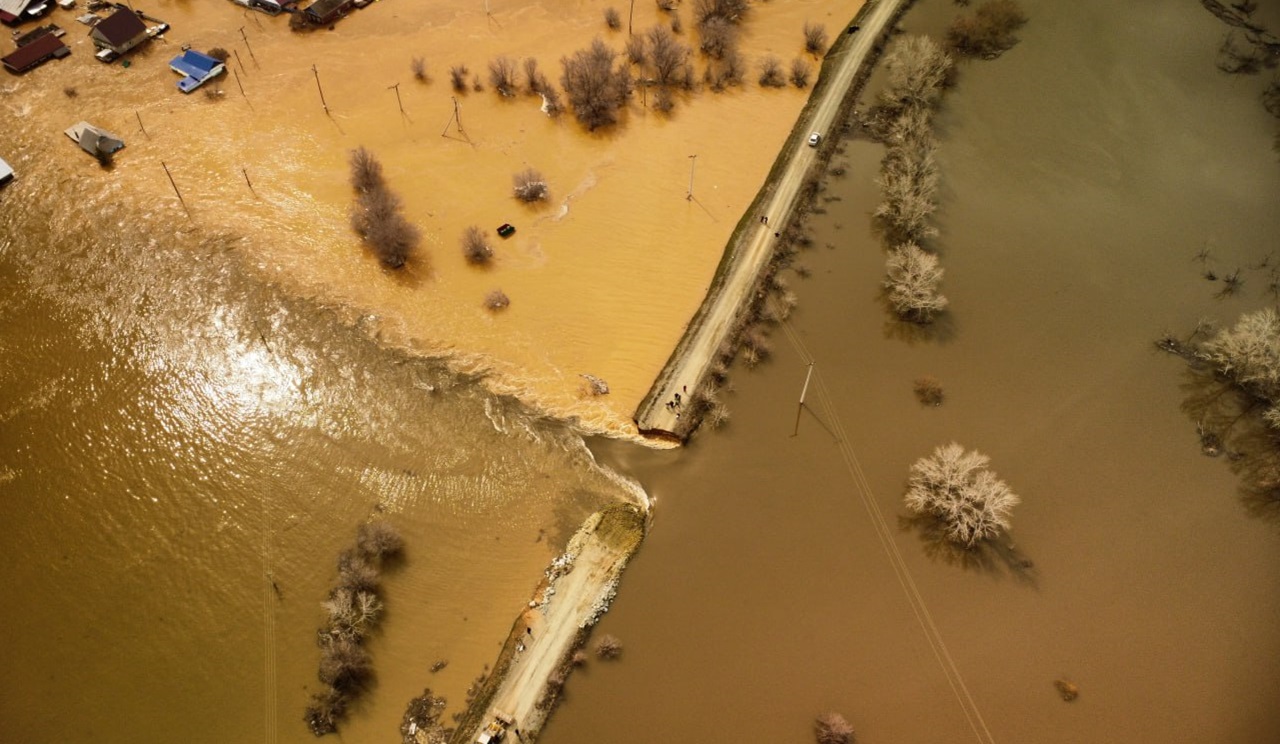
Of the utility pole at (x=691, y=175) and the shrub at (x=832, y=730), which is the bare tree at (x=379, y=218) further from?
the shrub at (x=832, y=730)

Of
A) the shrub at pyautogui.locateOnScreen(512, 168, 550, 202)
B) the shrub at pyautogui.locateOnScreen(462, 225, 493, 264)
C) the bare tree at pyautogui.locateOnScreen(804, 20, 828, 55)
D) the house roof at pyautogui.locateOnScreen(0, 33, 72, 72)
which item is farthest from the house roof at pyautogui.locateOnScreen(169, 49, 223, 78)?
the bare tree at pyautogui.locateOnScreen(804, 20, 828, 55)

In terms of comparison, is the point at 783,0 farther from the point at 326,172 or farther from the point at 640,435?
the point at 640,435

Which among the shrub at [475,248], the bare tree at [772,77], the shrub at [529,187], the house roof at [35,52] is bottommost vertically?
the shrub at [475,248]

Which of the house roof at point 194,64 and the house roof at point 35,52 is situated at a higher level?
the house roof at point 35,52

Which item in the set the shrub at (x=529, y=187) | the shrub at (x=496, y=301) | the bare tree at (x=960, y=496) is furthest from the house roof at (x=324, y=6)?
the bare tree at (x=960, y=496)

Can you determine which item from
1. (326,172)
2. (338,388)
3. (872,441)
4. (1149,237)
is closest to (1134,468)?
(872,441)

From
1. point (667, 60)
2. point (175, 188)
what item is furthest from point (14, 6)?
point (667, 60)
